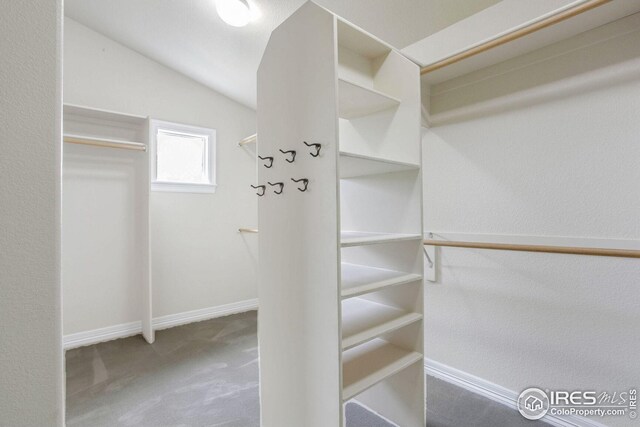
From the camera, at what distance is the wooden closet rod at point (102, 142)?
2.36 meters

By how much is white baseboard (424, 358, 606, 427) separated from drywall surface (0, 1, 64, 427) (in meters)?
2.06

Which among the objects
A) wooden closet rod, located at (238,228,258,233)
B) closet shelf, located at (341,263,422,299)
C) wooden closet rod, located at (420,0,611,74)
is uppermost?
wooden closet rod, located at (420,0,611,74)

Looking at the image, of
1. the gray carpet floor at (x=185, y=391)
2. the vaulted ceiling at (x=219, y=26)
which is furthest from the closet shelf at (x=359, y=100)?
the gray carpet floor at (x=185, y=391)

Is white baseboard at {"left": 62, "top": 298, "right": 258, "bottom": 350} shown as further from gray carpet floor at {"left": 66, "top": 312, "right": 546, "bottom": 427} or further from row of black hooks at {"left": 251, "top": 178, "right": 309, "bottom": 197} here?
row of black hooks at {"left": 251, "top": 178, "right": 309, "bottom": 197}

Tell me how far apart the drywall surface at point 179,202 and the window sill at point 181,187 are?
0.05 metres

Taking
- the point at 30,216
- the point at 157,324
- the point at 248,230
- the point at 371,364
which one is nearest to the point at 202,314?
the point at 157,324

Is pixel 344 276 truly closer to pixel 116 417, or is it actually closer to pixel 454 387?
pixel 454 387

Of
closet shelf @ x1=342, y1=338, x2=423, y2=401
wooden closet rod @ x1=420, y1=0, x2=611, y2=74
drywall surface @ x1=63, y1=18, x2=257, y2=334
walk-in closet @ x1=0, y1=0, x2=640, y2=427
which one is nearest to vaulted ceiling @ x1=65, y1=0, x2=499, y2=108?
walk-in closet @ x1=0, y1=0, x2=640, y2=427

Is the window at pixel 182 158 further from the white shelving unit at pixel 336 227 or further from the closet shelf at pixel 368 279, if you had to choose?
the closet shelf at pixel 368 279

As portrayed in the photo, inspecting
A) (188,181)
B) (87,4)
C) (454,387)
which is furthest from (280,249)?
(87,4)

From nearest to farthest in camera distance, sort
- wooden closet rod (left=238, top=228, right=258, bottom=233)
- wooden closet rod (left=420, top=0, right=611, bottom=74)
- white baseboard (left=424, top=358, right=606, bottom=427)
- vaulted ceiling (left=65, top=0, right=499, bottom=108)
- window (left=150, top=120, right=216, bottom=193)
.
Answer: wooden closet rod (left=420, top=0, right=611, bottom=74) < white baseboard (left=424, top=358, right=606, bottom=427) < vaulted ceiling (left=65, top=0, right=499, bottom=108) < wooden closet rod (left=238, top=228, right=258, bottom=233) < window (left=150, top=120, right=216, bottom=193)

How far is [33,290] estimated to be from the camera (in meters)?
0.71

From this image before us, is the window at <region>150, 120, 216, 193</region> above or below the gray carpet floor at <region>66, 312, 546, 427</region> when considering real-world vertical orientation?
above

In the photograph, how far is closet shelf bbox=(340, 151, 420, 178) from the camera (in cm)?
128
